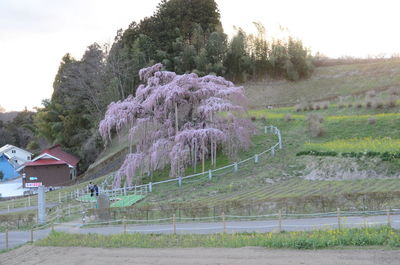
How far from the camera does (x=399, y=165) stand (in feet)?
75.9

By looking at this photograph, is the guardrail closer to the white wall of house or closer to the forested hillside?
the forested hillside

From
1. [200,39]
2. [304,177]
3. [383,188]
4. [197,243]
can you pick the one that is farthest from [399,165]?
[200,39]

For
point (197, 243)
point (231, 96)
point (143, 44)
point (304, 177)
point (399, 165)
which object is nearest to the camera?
point (197, 243)

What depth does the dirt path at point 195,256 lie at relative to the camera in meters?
11.3

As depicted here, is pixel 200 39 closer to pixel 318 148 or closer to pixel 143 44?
pixel 143 44

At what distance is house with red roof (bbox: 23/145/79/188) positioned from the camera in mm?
47938

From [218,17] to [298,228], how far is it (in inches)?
2256

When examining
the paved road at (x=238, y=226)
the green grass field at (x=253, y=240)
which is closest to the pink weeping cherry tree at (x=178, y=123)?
the paved road at (x=238, y=226)

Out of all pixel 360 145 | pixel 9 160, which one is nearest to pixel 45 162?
pixel 9 160

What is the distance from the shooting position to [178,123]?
30.8 m

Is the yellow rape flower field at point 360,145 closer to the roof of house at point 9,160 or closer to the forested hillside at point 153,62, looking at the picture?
the forested hillside at point 153,62

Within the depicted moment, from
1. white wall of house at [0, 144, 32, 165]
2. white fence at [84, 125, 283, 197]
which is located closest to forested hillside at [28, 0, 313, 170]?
white wall of house at [0, 144, 32, 165]

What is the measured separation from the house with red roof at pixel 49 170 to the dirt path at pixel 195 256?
105 feet

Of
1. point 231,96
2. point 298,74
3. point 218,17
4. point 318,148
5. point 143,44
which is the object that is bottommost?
point 318,148
